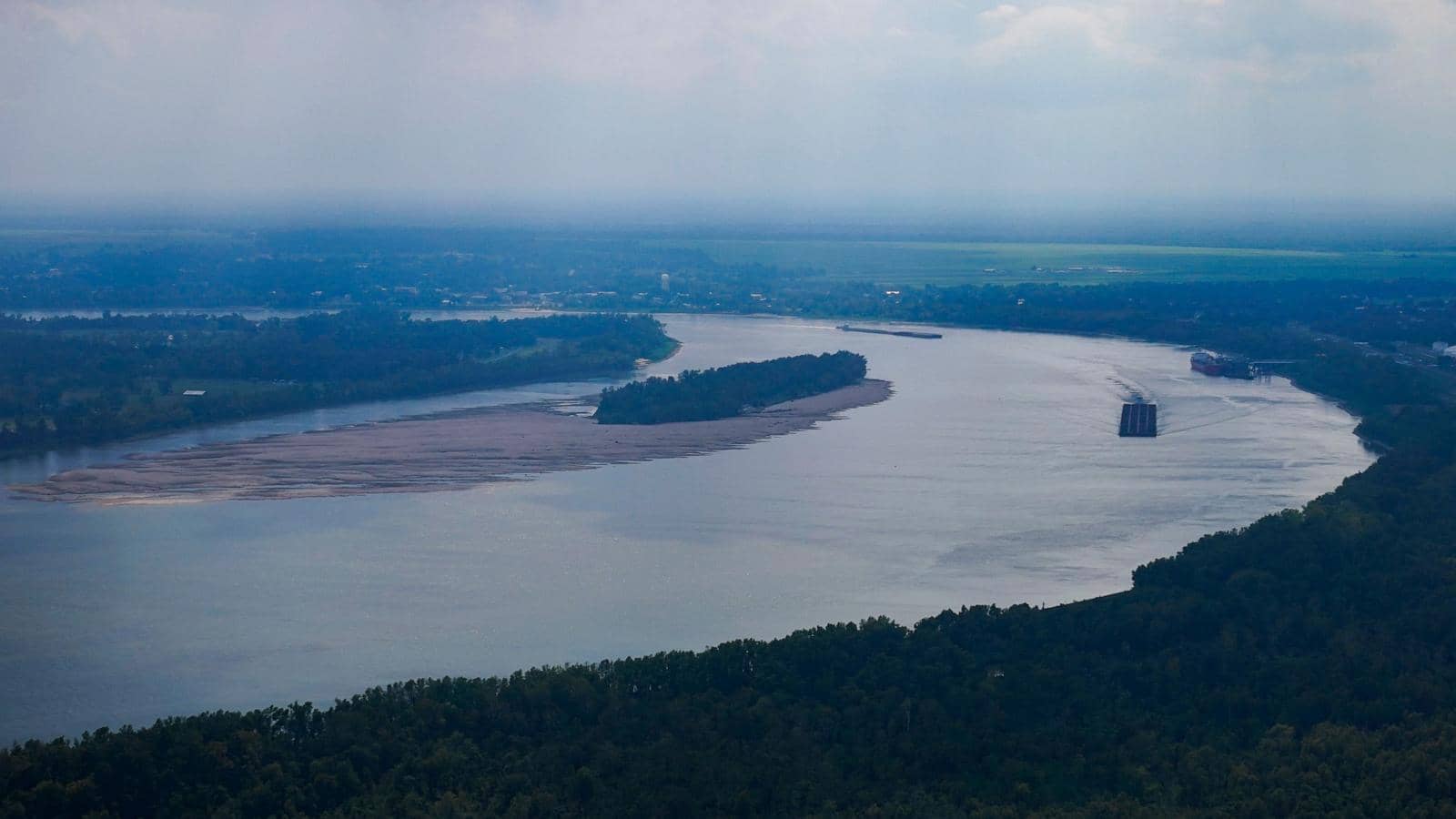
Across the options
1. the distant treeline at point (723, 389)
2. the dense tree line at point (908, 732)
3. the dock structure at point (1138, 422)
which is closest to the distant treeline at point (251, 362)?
the distant treeline at point (723, 389)

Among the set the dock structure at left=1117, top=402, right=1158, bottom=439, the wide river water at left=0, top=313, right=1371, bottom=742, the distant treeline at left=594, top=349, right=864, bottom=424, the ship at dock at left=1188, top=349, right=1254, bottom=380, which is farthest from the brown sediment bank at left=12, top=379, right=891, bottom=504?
the ship at dock at left=1188, top=349, right=1254, bottom=380

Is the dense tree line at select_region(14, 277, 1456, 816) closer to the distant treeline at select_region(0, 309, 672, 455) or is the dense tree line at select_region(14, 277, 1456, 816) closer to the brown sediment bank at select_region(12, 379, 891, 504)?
the brown sediment bank at select_region(12, 379, 891, 504)

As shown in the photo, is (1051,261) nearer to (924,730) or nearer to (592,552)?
(592,552)

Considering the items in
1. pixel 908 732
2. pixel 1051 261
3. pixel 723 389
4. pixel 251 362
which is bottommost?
pixel 908 732

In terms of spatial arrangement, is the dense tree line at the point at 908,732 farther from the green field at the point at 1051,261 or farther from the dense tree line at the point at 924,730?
the green field at the point at 1051,261

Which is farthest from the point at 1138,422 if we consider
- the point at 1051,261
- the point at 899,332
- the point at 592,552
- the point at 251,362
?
the point at 1051,261

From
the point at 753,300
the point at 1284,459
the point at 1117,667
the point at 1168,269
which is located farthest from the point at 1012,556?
the point at 1168,269

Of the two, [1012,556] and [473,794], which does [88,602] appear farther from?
[1012,556]
